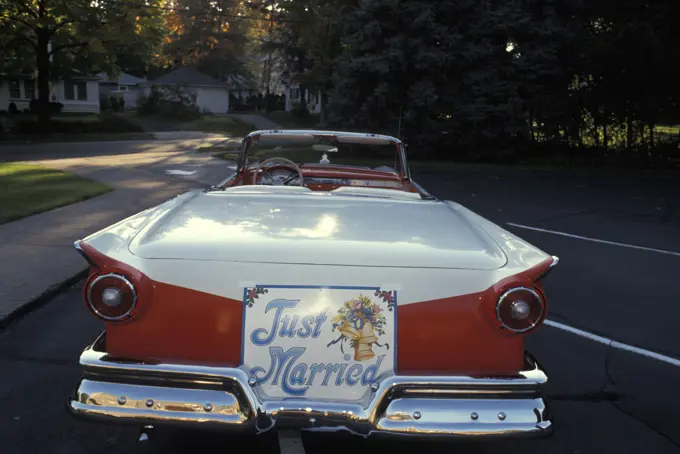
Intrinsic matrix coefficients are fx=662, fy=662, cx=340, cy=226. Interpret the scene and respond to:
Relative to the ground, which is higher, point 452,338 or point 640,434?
point 452,338

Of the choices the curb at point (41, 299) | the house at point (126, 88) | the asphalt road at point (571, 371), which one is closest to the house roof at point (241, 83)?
the house at point (126, 88)

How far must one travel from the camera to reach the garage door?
216ft

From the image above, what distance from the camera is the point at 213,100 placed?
66875 millimetres

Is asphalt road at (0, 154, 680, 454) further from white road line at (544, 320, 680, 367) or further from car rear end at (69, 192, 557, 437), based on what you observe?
car rear end at (69, 192, 557, 437)

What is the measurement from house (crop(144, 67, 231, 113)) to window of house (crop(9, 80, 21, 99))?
1277 centimetres

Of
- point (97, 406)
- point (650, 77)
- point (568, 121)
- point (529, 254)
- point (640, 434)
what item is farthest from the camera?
point (568, 121)

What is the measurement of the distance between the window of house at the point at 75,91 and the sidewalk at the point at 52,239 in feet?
147

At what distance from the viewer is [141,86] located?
235ft

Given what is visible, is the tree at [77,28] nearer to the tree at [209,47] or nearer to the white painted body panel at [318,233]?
the white painted body panel at [318,233]

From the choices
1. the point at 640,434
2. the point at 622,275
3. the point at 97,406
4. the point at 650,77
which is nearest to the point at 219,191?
the point at 97,406

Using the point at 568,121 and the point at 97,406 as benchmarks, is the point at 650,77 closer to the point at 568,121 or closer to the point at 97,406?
the point at 568,121

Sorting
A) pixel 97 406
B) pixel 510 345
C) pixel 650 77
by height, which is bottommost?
pixel 97 406

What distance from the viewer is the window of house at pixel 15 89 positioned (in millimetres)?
52000

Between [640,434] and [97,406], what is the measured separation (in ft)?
9.40
